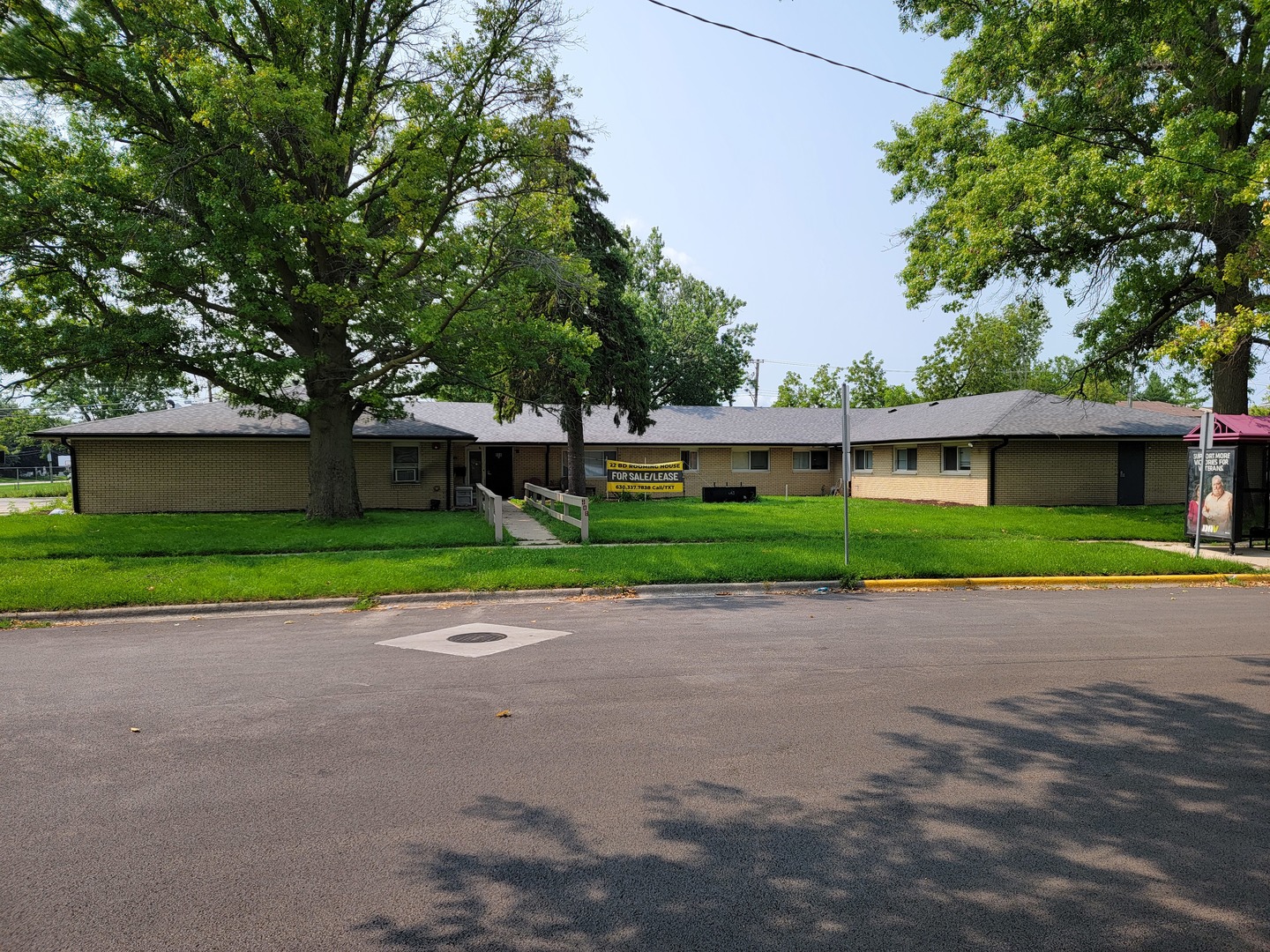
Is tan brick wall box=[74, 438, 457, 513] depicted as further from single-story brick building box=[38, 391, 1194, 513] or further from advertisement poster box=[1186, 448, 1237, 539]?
advertisement poster box=[1186, 448, 1237, 539]

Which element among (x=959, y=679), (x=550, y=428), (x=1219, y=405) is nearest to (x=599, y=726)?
(x=959, y=679)

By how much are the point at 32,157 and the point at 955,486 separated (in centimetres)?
2884

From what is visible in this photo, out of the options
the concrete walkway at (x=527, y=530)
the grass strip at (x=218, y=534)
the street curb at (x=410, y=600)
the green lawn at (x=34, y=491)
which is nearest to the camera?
the street curb at (x=410, y=600)

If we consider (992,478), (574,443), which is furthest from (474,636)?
(992,478)

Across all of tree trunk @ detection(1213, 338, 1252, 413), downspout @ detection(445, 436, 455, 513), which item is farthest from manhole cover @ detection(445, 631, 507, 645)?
tree trunk @ detection(1213, 338, 1252, 413)

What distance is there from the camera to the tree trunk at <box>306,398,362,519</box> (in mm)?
19484

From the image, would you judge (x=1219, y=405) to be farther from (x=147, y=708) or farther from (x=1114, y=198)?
(x=147, y=708)

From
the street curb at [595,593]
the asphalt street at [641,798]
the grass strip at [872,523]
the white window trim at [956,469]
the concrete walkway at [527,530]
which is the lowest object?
the street curb at [595,593]

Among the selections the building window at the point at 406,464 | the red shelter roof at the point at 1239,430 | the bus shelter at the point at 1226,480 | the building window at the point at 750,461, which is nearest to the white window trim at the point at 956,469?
the building window at the point at 750,461

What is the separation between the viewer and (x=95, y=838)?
373 centimetres

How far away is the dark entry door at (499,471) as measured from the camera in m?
31.9

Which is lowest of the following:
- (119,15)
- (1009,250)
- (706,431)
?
(706,431)

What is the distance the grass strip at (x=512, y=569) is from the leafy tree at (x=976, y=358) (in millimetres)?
42622

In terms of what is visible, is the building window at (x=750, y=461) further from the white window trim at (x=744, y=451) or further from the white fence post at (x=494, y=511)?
the white fence post at (x=494, y=511)
